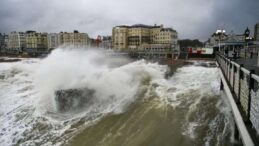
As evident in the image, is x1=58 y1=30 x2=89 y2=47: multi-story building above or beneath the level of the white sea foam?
above

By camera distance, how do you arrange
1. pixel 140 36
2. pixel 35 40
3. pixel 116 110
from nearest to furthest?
pixel 116 110, pixel 140 36, pixel 35 40

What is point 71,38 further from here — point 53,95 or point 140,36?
point 53,95

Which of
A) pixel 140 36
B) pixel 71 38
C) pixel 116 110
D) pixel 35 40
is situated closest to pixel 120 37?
pixel 140 36

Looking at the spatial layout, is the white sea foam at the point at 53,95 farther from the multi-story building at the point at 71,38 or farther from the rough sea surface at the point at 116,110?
the multi-story building at the point at 71,38

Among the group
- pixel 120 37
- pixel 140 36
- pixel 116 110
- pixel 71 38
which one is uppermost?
pixel 71 38

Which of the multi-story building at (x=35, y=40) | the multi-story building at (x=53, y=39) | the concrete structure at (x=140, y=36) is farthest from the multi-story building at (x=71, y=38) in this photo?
the concrete structure at (x=140, y=36)

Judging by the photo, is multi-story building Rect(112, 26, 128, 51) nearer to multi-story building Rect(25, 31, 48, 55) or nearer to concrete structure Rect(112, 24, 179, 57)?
concrete structure Rect(112, 24, 179, 57)

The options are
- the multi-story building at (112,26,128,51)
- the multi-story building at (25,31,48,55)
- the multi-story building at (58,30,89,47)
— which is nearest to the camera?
the multi-story building at (112,26,128,51)

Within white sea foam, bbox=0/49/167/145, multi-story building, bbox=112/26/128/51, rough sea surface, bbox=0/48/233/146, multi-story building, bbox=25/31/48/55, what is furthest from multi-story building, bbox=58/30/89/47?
rough sea surface, bbox=0/48/233/146

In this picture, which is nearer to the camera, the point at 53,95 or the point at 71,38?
the point at 53,95

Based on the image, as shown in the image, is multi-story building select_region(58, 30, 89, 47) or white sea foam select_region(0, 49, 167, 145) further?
multi-story building select_region(58, 30, 89, 47)

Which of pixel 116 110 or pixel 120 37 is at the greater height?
pixel 120 37

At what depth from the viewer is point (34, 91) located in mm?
22406

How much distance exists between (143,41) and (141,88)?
152 metres
